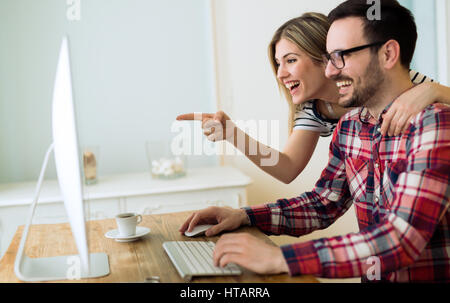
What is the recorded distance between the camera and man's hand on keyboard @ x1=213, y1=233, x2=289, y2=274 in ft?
2.68

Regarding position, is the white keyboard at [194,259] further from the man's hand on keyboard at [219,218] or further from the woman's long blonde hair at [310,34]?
the woman's long blonde hair at [310,34]

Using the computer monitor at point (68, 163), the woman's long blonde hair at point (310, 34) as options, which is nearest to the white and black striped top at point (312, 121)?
the woman's long blonde hair at point (310, 34)

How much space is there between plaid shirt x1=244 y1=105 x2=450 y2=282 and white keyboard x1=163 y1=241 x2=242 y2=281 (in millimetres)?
129

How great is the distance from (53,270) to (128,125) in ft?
5.61

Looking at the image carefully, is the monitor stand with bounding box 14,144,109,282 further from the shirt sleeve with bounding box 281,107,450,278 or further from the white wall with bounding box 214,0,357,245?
the white wall with bounding box 214,0,357,245

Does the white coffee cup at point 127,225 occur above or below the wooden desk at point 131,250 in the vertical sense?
above

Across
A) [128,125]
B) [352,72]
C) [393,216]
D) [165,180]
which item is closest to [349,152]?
[352,72]

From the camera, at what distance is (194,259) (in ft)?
3.02

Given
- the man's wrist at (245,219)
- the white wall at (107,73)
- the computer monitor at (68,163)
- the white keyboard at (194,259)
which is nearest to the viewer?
the computer monitor at (68,163)

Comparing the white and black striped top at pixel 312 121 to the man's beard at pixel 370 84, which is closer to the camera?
the man's beard at pixel 370 84

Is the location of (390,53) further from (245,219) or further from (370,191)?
(245,219)

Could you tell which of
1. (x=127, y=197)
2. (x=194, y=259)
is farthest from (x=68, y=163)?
(x=127, y=197)

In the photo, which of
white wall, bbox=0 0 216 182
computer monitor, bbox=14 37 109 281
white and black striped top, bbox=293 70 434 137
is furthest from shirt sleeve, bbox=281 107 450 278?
white wall, bbox=0 0 216 182

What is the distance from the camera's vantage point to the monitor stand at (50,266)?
899 millimetres
